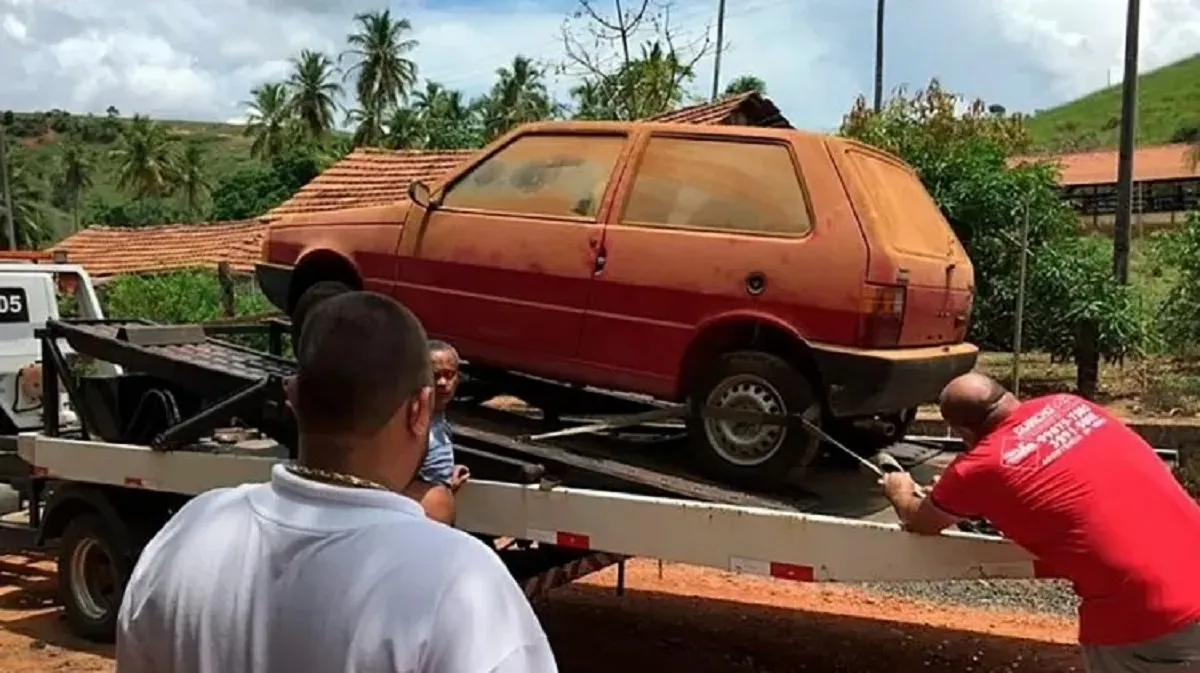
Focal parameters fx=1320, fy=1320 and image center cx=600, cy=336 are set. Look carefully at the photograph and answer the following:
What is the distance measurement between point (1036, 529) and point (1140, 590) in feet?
1.12

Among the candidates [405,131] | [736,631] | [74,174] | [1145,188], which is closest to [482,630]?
[736,631]

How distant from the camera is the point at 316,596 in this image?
65.4 inches

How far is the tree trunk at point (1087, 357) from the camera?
44.5 feet

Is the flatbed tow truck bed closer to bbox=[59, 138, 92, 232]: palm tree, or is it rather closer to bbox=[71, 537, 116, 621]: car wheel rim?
bbox=[71, 537, 116, 621]: car wheel rim

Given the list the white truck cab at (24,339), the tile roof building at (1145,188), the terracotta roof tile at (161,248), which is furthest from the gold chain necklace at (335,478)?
the tile roof building at (1145,188)

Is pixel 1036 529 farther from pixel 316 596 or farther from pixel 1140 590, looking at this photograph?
pixel 316 596

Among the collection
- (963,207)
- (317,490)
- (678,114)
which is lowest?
(317,490)

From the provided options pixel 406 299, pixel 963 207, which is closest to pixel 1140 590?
pixel 406 299

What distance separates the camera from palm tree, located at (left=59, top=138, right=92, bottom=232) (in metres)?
72.8

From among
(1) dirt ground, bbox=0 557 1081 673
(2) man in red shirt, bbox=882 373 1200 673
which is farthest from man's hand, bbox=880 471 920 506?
(1) dirt ground, bbox=0 557 1081 673

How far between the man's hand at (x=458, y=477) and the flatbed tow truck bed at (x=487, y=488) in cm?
14

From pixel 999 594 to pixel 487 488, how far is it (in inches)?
161

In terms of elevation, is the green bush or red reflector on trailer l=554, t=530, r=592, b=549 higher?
the green bush

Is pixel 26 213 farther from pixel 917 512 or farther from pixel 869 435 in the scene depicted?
pixel 917 512
